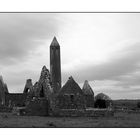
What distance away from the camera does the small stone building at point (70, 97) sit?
29.3 meters

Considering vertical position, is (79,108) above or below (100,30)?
below

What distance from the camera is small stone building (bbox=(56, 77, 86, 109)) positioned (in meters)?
29.3

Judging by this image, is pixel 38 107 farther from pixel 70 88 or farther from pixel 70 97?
pixel 70 88

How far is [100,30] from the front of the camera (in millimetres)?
21203

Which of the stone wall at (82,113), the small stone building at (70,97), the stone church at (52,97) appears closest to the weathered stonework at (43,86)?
the stone church at (52,97)

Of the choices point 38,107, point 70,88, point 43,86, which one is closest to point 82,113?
point 38,107

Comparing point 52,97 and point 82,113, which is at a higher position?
point 52,97

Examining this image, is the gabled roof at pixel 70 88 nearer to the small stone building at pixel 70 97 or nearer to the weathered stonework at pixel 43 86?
the small stone building at pixel 70 97

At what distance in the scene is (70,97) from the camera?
99.6ft
